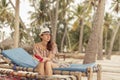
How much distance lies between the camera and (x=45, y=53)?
574cm

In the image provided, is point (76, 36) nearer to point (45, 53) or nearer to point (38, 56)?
point (45, 53)

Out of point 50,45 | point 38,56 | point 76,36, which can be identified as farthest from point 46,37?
point 76,36

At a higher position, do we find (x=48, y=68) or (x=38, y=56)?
(x=38, y=56)

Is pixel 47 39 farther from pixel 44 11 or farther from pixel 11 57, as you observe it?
pixel 44 11

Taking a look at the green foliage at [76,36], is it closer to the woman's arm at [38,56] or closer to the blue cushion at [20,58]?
the blue cushion at [20,58]

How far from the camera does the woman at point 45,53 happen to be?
212 inches

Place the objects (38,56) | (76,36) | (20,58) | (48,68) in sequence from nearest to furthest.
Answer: (48,68), (38,56), (20,58), (76,36)

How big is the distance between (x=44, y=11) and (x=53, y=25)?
33.3 feet

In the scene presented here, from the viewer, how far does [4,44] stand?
94.5 ft

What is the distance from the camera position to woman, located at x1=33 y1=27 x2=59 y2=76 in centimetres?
538

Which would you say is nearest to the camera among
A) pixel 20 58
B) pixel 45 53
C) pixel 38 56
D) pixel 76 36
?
pixel 38 56

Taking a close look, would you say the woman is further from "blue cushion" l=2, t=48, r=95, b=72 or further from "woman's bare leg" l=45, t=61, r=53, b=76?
"blue cushion" l=2, t=48, r=95, b=72

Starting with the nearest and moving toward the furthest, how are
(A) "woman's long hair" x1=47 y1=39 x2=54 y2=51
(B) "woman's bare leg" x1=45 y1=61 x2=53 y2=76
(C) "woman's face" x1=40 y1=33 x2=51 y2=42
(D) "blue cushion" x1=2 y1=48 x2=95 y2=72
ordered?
(B) "woman's bare leg" x1=45 y1=61 x2=53 y2=76, (C) "woman's face" x1=40 y1=33 x2=51 y2=42, (A) "woman's long hair" x1=47 y1=39 x2=54 y2=51, (D) "blue cushion" x1=2 y1=48 x2=95 y2=72

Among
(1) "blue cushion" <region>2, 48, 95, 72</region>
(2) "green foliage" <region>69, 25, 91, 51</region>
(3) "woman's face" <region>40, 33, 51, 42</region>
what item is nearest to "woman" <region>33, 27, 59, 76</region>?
(3) "woman's face" <region>40, 33, 51, 42</region>
